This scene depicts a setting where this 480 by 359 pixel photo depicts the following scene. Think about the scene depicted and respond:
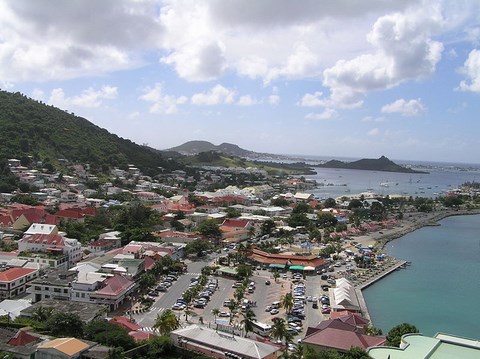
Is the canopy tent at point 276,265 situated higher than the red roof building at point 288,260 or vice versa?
the red roof building at point 288,260

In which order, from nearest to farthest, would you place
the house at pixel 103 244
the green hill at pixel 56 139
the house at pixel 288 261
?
the house at pixel 288 261
the house at pixel 103 244
the green hill at pixel 56 139

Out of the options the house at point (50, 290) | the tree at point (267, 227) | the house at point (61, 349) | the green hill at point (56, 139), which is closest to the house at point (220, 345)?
the house at point (61, 349)

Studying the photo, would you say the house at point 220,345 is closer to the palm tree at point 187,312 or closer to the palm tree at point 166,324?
the palm tree at point 166,324

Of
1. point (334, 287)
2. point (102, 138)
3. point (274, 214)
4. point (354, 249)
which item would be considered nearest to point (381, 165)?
point (102, 138)

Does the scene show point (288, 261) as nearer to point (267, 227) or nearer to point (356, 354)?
point (267, 227)

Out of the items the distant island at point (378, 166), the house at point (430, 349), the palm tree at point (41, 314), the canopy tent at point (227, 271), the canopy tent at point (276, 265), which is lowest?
the canopy tent at point (276, 265)

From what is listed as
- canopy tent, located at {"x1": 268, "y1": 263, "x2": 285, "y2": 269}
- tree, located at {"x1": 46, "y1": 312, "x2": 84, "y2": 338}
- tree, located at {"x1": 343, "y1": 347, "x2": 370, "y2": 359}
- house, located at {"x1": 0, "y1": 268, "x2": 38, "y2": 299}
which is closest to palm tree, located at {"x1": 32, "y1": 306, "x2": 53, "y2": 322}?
tree, located at {"x1": 46, "y1": 312, "x2": 84, "y2": 338}

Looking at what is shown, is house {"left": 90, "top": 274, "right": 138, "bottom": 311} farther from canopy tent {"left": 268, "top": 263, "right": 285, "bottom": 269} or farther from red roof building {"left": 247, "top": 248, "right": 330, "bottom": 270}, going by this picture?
red roof building {"left": 247, "top": 248, "right": 330, "bottom": 270}
